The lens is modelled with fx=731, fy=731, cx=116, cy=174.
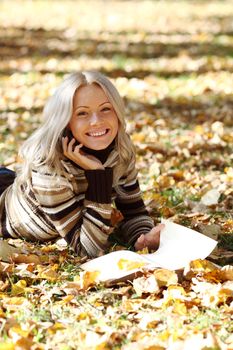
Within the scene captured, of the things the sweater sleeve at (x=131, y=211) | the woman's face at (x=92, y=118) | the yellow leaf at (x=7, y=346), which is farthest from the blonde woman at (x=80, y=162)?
the yellow leaf at (x=7, y=346)

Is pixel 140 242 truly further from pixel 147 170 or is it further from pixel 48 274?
pixel 147 170

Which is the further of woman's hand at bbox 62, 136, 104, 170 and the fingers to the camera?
the fingers

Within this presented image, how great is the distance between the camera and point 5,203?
394 centimetres

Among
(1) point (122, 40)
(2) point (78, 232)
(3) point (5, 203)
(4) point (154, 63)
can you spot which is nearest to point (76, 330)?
(2) point (78, 232)

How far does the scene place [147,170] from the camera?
5.04 metres

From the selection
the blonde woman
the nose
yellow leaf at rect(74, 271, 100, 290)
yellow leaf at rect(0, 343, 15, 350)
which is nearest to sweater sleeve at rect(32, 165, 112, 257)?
the blonde woman

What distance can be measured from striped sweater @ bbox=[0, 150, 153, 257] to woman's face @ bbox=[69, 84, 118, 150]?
0.15 metres

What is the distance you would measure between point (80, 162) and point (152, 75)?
5.31m

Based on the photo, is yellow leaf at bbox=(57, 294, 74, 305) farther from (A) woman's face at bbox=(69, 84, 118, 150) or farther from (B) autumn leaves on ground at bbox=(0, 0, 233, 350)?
(A) woman's face at bbox=(69, 84, 118, 150)

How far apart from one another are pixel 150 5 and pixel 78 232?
13.9 meters

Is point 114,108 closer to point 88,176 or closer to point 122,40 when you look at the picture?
point 88,176

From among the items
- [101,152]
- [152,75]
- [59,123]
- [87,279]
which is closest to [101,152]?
[101,152]

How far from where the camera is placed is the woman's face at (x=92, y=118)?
11.2 ft

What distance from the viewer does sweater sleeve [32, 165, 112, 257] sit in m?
3.45
